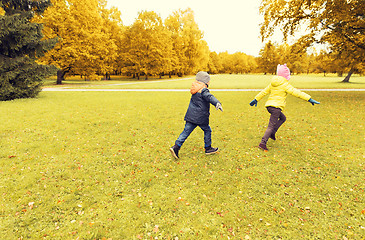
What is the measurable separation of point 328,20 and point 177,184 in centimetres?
1423

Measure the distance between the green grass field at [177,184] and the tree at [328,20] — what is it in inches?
318

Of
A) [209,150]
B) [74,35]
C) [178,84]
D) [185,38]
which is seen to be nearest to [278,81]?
[209,150]

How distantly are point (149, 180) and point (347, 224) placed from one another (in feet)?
11.4

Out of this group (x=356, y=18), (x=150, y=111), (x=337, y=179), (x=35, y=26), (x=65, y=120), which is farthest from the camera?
(x=35, y=26)

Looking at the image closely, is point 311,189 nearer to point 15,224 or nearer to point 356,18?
point 15,224

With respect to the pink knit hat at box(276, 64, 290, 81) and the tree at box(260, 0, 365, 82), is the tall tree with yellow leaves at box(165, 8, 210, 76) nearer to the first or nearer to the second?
the tree at box(260, 0, 365, 82)

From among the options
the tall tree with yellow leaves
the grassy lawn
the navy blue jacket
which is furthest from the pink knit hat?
the tall tree with yellow leaves

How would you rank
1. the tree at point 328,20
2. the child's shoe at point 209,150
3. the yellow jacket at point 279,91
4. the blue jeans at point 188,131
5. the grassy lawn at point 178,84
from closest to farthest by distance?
the blue jeans at point 188,131 < the yellow jacket at point 279,91 < the child's shoe at point 209,150 < the tree at point 328,20 < the grassy lawn at point 178,84

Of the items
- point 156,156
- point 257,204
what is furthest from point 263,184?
point 156,156

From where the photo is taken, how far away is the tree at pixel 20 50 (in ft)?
39.3

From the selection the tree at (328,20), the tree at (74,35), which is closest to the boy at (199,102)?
the tree at (328,20)

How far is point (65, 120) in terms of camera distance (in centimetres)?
817

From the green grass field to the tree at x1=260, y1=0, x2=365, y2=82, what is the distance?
26.5ft

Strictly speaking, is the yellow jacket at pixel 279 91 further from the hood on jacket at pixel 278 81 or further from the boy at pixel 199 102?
the boy at pixel 199 102
